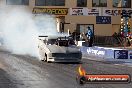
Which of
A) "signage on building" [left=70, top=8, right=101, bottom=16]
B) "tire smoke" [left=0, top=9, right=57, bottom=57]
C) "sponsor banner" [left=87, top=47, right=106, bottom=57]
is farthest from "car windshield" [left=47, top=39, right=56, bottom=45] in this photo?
"signage on building" [left=70, top=8, right=101, bottom=16]

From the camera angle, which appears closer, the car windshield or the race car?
the race car

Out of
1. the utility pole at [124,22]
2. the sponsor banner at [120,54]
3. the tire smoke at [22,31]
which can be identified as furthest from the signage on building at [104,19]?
the sponsor banner at [120,54]

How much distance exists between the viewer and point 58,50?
2195 centimetres

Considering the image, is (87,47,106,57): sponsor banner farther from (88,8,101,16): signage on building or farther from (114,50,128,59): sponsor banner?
(88,8,101,16): signage on building

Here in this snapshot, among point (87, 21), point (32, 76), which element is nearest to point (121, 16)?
point (87, 21)

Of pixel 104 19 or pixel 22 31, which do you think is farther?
pixel 104 19

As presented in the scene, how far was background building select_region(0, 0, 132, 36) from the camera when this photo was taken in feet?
181

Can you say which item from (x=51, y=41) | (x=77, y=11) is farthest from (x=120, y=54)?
(x=77, y=11)

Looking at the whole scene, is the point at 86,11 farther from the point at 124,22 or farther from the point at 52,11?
the point at 124,22

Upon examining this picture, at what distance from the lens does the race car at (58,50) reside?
857 inches

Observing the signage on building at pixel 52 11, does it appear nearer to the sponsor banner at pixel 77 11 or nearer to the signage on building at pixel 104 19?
the sponsor banner at pixel 77 11

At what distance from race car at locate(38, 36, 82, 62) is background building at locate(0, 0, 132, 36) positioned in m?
31.4

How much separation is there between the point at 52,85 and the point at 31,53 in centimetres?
1573

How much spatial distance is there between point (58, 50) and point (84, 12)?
3473 centimetres
